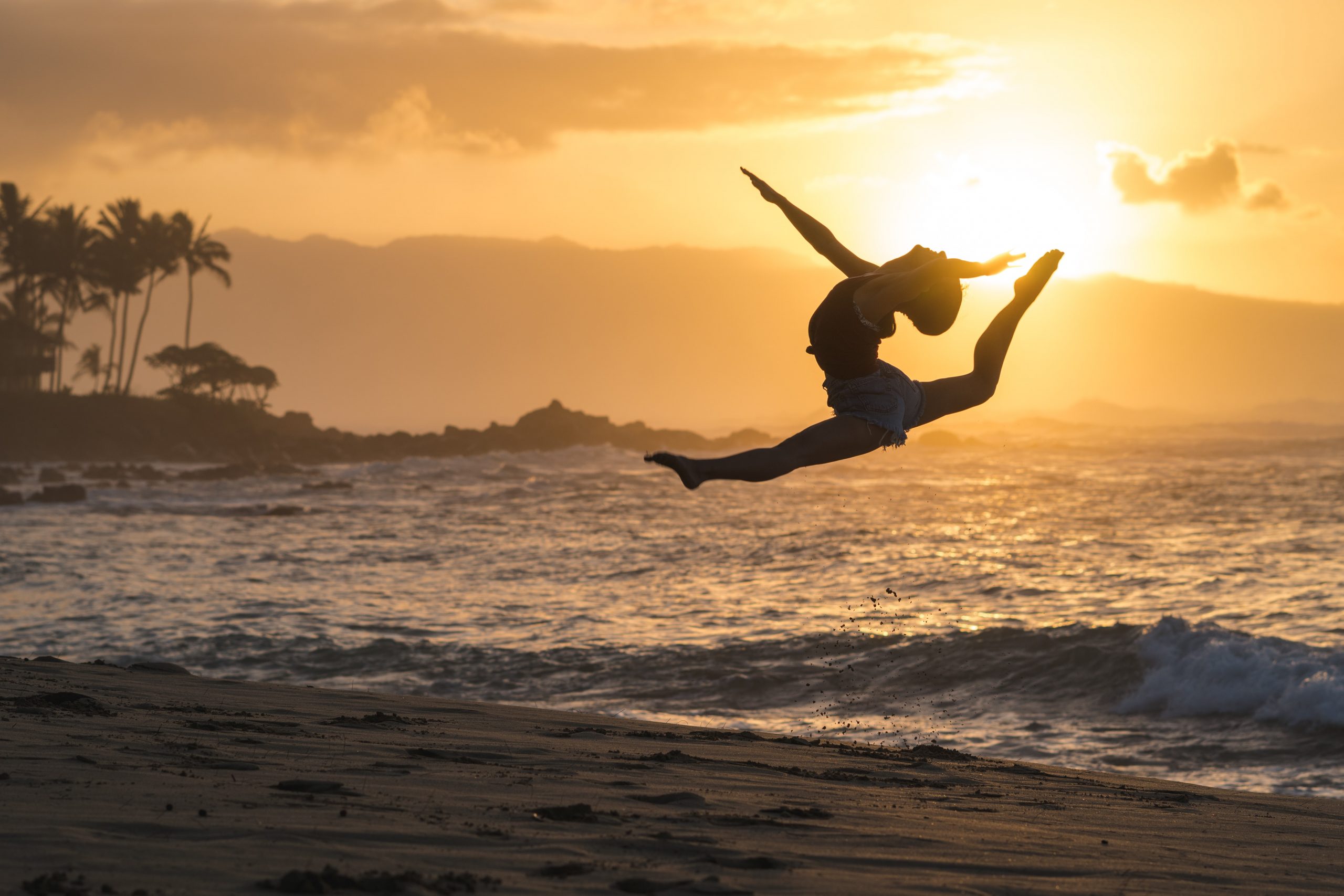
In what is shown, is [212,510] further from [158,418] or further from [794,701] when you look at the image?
[158,418]

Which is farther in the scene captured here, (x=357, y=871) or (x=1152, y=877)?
(x=1152, y=877)

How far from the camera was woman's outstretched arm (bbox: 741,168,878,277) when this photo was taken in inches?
225

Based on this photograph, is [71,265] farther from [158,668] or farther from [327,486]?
[158,668]

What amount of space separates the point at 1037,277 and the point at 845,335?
1.30 meters

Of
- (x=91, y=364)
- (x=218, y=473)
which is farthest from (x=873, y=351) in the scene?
(x=91, y=364)

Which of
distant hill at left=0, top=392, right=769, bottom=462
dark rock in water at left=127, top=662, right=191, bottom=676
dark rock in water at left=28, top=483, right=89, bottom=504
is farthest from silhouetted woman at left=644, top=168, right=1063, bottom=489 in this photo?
distant hill at left=0, top=392, right=769, bottom=462

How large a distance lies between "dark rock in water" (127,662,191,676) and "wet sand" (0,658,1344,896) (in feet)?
5.61

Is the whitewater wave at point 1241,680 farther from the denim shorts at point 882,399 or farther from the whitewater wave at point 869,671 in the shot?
the denim shorts at point 882,399

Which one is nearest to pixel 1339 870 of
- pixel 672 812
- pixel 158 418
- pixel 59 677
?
pixel 672 812

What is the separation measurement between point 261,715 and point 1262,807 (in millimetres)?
6229

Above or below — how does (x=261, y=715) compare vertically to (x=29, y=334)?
below

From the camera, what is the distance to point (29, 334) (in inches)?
2936

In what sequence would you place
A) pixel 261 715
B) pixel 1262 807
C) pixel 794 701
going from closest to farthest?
1. pixel 1262 807
2. pixel 261 715
3. pixel 794 701

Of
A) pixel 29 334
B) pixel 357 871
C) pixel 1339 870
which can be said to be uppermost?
pixel 29 334
